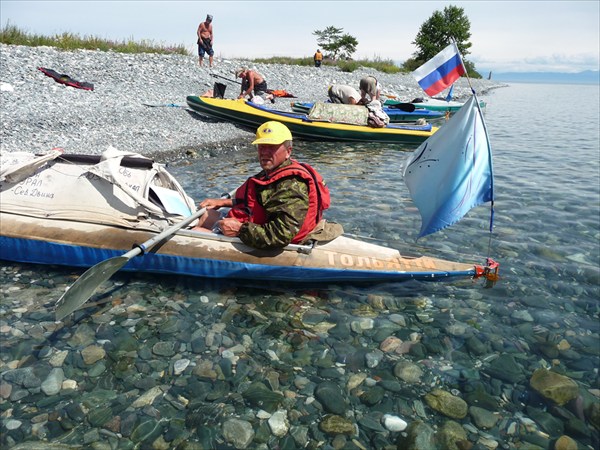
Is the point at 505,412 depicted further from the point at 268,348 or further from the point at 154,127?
the point at 154,127

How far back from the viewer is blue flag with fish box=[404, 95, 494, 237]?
5.43 metres

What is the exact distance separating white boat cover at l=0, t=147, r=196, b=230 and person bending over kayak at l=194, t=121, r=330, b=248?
119cm

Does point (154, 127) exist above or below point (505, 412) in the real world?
above

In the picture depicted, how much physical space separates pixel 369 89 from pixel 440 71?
11.0 meters

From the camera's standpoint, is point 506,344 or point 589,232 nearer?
point 506,344

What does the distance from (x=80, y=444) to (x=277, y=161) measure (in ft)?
11.3

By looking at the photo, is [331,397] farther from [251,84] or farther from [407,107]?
[407,107]

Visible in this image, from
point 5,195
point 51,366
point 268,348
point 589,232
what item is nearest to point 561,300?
point 589,232

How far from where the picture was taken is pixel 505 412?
13.4 feet

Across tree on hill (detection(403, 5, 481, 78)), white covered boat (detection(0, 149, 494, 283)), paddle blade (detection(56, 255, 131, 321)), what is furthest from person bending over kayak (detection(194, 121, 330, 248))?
tree on hill (detection(403, 5, 481, 78))

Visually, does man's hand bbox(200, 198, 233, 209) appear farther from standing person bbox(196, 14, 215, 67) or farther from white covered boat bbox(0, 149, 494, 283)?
standing person bbox(196, 14, 215, 67)

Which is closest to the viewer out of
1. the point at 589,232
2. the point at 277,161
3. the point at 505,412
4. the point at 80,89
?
the point at 505,412

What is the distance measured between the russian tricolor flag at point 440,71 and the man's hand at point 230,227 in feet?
10.4

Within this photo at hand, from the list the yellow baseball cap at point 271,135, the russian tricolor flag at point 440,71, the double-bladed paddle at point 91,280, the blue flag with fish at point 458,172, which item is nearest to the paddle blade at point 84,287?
the double-bladed paddle at point 91,280
